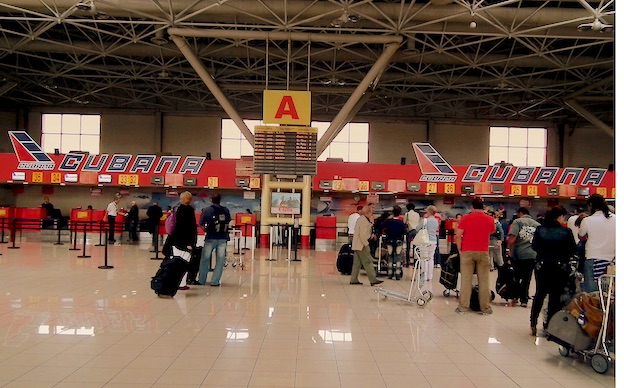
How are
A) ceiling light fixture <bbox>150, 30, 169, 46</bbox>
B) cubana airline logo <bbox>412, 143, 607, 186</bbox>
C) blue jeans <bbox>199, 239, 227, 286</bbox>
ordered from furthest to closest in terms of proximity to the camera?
cubana airline logo <bbox>412, 143, 607, 186</bbox>, ceiling light fixture <bbox>150, 30, 169, 46</bbox>, blue jeans <bbox>199, 239, 227, 286</bbox>

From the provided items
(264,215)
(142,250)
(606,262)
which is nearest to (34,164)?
(142,250)

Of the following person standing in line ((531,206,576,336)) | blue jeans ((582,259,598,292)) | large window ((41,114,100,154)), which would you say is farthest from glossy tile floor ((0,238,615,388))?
large window ((41,114,100,154))

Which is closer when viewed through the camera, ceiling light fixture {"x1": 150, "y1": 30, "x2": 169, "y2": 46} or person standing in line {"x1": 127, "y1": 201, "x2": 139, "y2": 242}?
ceiling light fixture {"x1": 150, "y1": 30, "x2": 169, "y2": 46}

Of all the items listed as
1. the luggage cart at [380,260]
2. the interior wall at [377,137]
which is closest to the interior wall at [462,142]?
the interior wall at [377,137]

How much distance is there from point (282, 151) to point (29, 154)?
11.0 m

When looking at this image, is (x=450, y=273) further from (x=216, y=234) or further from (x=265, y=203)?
(x=265, y=203)

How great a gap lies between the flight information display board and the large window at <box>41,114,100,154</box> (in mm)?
16819

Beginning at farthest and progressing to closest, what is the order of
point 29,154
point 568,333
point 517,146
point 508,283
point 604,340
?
1. point 517,146
2. point 29,154
3. point 508,283
4. point 568,333
5. point 604,340

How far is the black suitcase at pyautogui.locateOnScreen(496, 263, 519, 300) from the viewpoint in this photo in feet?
28.2

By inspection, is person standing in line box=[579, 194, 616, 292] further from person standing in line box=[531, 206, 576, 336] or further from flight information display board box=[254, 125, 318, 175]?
flight information display board box=[254, 125, 318, 175]

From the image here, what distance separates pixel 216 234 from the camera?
9.84m

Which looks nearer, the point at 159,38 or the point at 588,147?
the point at 159,38

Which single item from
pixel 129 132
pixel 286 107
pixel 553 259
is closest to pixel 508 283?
pixel 553 259

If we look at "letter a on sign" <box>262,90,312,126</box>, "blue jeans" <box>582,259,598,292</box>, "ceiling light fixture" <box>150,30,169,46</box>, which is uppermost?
"ceiling light fixture" <box>150,30,169,46</box>
